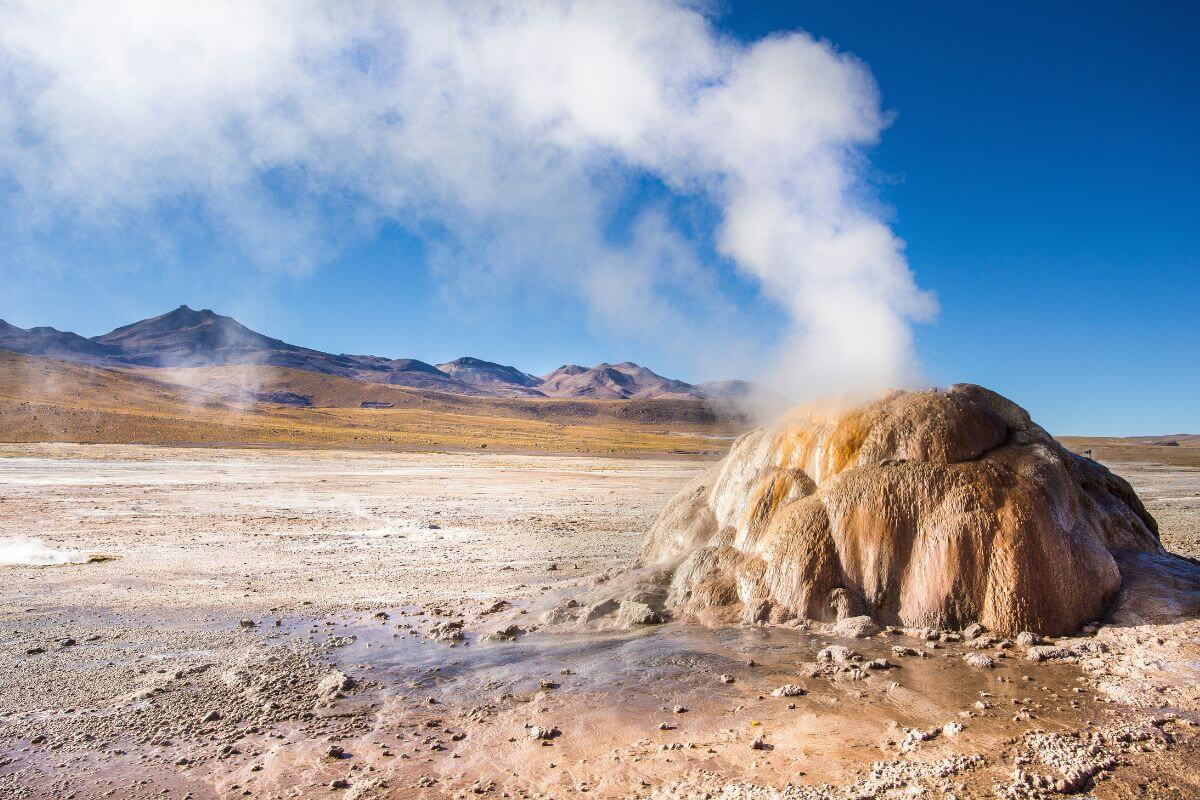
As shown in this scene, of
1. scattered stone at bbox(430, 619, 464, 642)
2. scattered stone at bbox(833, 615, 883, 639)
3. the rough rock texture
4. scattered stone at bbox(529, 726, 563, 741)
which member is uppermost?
the rough rock texture

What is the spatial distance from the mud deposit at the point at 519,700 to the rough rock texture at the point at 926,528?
20.2 inches

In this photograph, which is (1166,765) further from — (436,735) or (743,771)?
(436,735)

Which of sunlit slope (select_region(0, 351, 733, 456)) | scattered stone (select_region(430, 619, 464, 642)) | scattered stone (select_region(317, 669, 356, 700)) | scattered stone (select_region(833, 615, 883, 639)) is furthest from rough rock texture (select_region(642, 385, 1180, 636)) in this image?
sunlit slope (select_region(0, 351, 733, 456))

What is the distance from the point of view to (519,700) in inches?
A: 265

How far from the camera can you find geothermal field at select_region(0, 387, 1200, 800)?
515cm

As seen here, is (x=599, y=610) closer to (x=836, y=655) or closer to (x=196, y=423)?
(x=836, y=655)

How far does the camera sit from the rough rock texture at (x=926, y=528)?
7.63 m

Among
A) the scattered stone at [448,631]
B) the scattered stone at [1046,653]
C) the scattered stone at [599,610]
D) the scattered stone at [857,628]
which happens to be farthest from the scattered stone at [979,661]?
the scattered stone at [448,631]

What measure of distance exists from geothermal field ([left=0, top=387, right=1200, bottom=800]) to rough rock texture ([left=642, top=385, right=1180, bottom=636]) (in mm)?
36

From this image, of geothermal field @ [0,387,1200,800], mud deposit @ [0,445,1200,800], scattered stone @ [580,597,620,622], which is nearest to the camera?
mud deposit @ [0,445,1200,800]

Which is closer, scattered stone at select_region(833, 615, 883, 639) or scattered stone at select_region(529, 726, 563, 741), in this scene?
scattered stone at select_region(529, 726, 563, 741)

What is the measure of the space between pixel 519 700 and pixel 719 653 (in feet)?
8.03

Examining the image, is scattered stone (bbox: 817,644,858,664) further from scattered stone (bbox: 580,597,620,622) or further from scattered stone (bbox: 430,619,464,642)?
scattered stone (bbox: 430,619,464,642)

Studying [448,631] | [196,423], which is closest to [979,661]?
[448,631]
